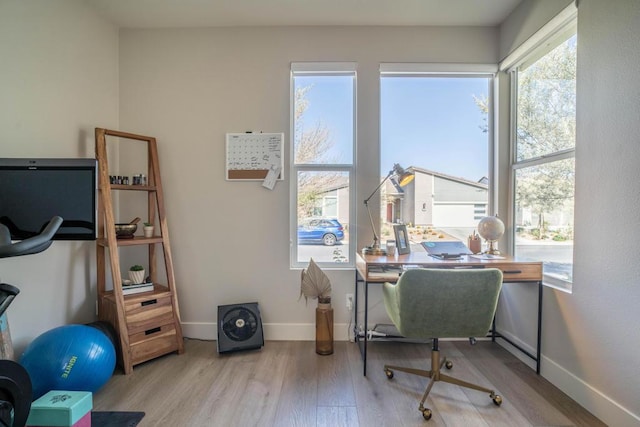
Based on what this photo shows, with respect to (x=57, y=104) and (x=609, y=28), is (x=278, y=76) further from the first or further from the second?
(x=609, y=28)

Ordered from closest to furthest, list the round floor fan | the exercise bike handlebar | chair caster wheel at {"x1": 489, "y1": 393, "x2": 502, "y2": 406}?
the exercise bike handlebar, chair caster wheel at {"x1": 489, "y1": 393, "x2": 502, "y2": 406}, the round floor fan

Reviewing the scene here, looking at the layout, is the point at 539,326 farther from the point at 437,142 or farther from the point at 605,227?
the point at 437,142

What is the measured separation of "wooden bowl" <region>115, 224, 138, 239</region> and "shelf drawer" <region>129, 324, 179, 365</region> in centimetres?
74

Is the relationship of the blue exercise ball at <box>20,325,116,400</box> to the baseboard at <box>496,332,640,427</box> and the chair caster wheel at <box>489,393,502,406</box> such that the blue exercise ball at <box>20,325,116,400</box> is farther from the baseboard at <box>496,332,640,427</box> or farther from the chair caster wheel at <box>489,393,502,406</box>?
the baseboard at <box>496,332,640,427</box>

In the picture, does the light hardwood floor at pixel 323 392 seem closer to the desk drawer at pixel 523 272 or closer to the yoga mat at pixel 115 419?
the yoga mat at pixel 115 419

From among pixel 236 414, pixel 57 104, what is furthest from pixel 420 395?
pixel 57 104

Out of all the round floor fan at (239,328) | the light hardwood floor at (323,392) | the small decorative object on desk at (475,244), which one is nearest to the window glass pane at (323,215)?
the round floor fan at (239,328)

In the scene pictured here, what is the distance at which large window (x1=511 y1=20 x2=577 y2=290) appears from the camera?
6.95 feet

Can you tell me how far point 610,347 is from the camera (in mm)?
1741

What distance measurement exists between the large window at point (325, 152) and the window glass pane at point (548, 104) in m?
1.38

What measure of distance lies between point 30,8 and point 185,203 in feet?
5.25

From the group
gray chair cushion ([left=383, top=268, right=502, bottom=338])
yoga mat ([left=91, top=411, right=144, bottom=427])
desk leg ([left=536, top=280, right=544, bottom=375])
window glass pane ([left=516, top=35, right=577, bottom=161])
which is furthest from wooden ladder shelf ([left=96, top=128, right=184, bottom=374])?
window glass pane ([left=516, top=35, right=577, bottom=161])

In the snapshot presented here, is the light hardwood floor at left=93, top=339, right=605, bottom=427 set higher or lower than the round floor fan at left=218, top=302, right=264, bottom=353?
lower

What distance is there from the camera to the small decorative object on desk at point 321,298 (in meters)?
2.57
